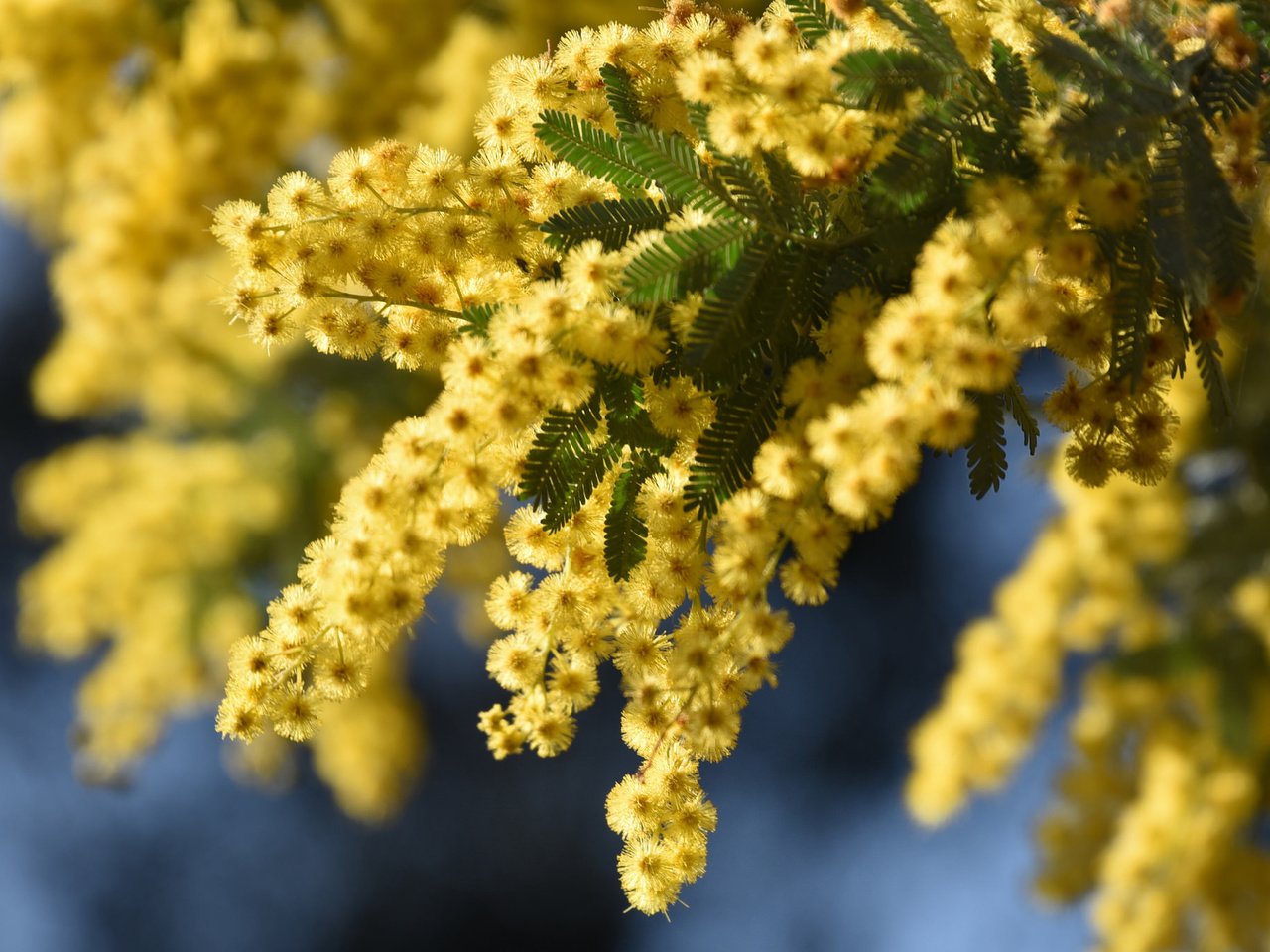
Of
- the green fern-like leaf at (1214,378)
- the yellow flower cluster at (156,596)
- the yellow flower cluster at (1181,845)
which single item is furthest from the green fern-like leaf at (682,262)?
the yellow flower cluster at (156,596)

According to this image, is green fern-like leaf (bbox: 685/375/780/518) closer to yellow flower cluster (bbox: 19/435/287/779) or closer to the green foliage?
the green foliage

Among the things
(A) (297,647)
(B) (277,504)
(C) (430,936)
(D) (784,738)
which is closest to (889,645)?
(D) (784,738)

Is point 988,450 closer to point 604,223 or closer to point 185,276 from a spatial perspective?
point 604,223

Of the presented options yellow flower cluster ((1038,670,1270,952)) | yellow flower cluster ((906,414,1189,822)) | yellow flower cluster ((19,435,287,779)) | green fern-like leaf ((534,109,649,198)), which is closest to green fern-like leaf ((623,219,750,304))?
green fern-like leaf ((534,109,649,198))

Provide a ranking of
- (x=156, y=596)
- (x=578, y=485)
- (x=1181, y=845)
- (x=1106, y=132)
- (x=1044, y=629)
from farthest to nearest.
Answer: (x=156, y=596)
(x=1044, y=629)
(x=1181, y=845)
(x=578, y=485)
(x=1106, y=132)

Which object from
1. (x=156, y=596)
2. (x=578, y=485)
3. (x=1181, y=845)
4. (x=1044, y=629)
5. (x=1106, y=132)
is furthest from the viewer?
(x=156, y=596)

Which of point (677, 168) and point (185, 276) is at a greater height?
point (677, 168)

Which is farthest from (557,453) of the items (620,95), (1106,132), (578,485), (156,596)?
(156,596)
